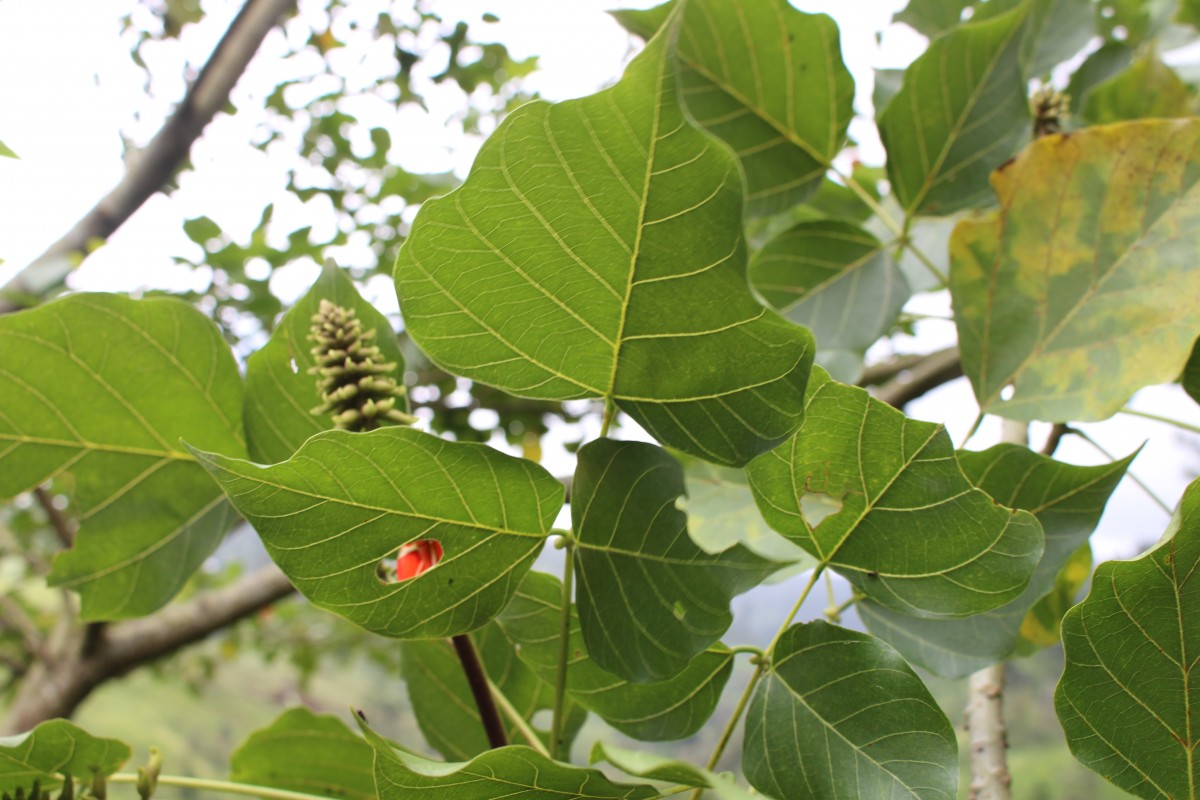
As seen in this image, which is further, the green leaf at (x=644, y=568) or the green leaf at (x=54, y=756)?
the green leaf at (x=54, y=756)

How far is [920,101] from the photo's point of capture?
688 millimetres

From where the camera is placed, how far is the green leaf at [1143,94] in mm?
836

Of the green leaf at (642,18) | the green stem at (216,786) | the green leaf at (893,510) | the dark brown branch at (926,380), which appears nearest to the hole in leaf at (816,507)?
the green leaf at (893,510)

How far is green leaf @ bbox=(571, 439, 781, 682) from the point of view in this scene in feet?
1.22

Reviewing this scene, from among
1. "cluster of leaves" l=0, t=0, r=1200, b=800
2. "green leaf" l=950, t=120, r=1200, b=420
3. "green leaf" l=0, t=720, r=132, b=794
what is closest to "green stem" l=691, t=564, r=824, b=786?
"cluster of leaves" l=0, t=0, r=1200, b=800

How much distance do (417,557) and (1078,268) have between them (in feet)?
1.49

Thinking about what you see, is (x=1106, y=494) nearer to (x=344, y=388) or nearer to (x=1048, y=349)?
(x=1048, y=349)

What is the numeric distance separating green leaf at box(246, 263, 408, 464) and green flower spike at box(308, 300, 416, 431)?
0.12 feet

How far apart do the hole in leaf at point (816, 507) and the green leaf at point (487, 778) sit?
0.15 m

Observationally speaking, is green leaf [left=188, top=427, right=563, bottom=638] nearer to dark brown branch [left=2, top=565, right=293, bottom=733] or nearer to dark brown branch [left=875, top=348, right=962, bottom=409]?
dark brown branch [left=875, top=348, right=962, bottom=409]

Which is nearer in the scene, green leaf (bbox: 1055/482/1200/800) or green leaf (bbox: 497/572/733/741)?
green leaf (bbox: 1055/482/1200/800)

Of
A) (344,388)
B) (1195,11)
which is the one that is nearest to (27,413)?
(344,388)

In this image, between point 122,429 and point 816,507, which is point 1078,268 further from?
point 122,429

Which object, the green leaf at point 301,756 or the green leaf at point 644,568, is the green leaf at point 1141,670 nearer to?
the green leaf at point 644,568
